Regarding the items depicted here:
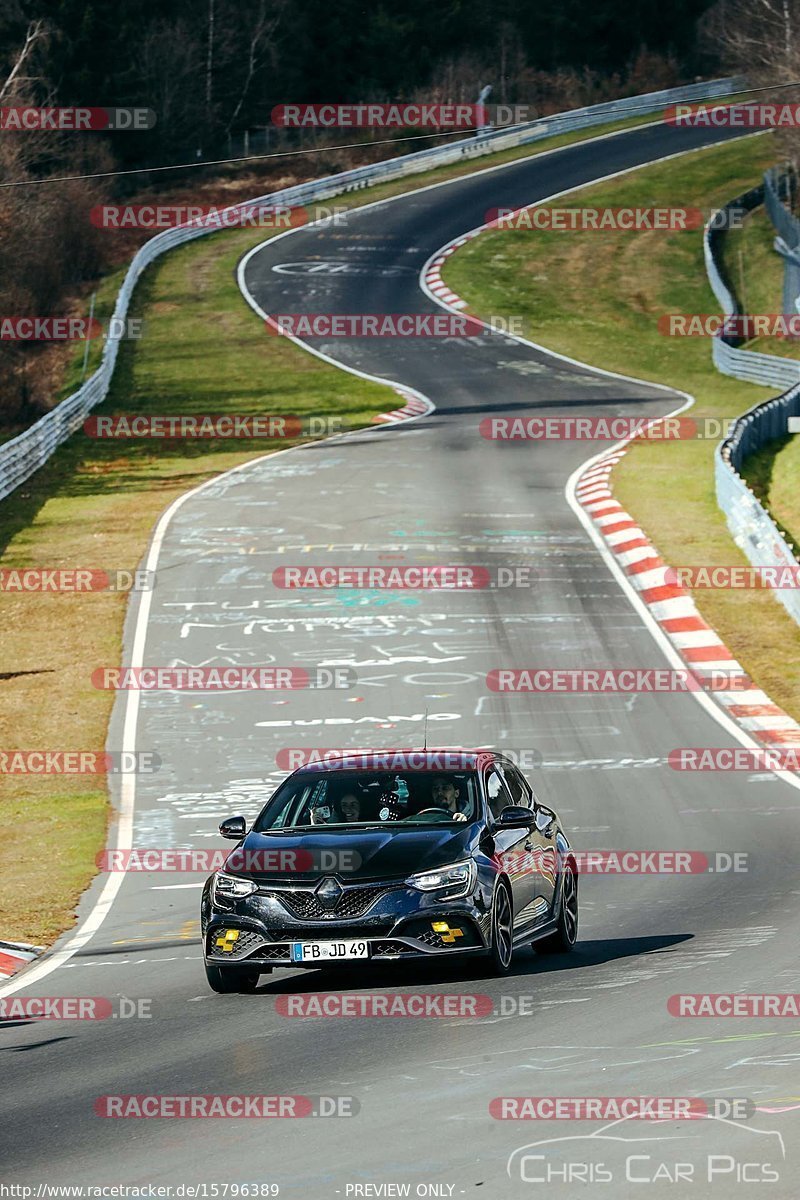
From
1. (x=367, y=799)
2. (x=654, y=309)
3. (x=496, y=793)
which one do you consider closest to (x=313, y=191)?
(x=654, y=309)

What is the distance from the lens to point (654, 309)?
210 ft

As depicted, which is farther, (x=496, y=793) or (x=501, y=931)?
(x=496, y=793)

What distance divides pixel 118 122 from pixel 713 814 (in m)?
73.5

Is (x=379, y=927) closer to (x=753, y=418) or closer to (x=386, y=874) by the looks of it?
(x=386, y=874)

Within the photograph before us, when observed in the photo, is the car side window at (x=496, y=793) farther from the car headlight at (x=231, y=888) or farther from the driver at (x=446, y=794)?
the car headlight at (x=231, y=888)

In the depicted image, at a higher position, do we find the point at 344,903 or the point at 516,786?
the point at 344,903

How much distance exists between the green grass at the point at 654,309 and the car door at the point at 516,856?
49.7 ft

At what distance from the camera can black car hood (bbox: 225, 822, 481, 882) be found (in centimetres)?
1167

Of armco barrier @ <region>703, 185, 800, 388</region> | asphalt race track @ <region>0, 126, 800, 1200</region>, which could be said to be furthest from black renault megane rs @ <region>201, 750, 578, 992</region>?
armco barrier @ <region>703, 185, 800, 388</region>

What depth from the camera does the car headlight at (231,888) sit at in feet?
38.5

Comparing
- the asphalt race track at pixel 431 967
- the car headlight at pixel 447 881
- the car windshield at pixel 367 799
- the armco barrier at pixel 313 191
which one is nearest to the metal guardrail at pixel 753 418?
the asphalt race track at pixel 431 967

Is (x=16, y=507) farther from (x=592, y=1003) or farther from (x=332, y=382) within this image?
(x=592, y=1003)

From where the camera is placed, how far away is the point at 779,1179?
285 inches

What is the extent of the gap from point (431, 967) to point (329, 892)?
1401mm
